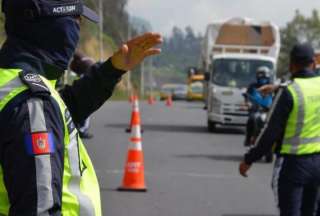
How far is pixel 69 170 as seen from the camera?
3.23 metres

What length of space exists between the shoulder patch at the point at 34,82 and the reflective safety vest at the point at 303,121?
3.40 m

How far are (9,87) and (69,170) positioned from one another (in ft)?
1.17

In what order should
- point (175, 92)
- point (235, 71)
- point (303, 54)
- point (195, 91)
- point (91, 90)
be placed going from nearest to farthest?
point (91, 90) < point (303, 54) < point (235, 71) < point (195, 91) < point (175, 92)

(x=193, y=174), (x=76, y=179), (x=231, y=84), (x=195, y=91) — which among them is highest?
(x=76, y=179)

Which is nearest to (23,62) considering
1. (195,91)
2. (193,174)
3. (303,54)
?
(303,54)

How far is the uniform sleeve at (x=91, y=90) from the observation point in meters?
3.90

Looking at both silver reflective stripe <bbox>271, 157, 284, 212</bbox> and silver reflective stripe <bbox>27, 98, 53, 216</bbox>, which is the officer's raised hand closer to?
silver reflective stripe <bbox>27, 98, 53, 216</bbox>

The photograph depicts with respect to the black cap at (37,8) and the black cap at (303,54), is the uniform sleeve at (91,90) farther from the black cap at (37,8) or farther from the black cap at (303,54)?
the black cap at (303,54)

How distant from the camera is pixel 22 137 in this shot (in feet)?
9.86

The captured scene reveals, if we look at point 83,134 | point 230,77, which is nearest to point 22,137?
point 83,134

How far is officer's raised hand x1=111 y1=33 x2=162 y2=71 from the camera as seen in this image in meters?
3.75

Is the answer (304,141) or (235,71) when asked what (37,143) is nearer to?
(304,141)

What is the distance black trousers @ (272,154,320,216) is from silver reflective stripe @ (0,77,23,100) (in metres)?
3.42

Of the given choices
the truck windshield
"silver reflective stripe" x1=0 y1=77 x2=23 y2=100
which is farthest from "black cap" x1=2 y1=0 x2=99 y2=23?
the truck windshield
